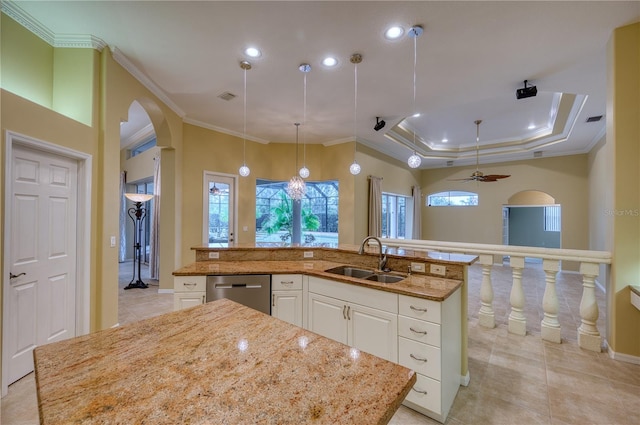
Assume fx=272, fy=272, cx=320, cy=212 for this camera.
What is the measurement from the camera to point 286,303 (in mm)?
2568

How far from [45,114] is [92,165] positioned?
59 centimetres

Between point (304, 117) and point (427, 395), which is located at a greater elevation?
point (304, 117)

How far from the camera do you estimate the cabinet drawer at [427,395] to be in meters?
1.82

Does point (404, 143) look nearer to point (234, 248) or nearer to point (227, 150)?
point (227, 150)

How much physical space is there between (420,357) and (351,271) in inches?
40.4

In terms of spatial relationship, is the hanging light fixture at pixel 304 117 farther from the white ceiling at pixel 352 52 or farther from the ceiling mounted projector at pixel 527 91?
the ceiling mounted projector at pixel 527 91

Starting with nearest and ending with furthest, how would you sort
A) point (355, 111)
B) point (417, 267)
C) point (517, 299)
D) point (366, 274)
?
point (417, 267) → point (366, 274) → point (517, 299) → point (355, 111)

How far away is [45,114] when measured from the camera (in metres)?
2.41

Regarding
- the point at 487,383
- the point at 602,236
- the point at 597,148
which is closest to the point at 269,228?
the point at 487,383

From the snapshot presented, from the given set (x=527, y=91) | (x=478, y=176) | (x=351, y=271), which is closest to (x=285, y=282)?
(x=351, y=271)

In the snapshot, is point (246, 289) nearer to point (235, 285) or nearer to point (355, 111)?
point (235, 285)

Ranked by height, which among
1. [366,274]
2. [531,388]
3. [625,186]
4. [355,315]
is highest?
[625,186]

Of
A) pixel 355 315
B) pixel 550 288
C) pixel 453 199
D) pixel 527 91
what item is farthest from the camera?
pixel 453 199

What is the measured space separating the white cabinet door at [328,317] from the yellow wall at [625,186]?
2600mm
